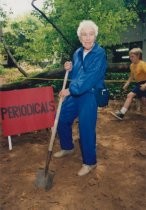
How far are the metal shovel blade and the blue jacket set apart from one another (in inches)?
45.0

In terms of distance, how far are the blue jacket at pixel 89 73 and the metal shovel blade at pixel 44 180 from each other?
1143mm

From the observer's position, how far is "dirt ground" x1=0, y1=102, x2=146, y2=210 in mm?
3729

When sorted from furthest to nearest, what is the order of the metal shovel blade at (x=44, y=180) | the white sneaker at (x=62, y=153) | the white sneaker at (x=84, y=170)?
1. the white sneaker at (x=62, y=153)
2. the white sneaker at (x=84, y=170)
3. the metal shovel blade at (x=44, y=180)

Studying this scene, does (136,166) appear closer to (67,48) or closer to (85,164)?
(85,164)

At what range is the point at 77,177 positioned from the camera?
4340mm

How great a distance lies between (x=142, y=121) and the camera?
7.11 meters

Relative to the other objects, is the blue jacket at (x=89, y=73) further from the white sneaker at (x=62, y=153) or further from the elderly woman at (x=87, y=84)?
the white sneaker at (x=62, y=153)

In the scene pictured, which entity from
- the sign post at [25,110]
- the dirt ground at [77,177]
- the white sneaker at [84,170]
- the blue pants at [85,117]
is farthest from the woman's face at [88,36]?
the dirt ground at [77,177]

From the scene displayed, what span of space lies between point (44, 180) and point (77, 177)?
0.51m

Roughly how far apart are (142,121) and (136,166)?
255cm

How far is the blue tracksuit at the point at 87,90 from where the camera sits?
4.12 metres

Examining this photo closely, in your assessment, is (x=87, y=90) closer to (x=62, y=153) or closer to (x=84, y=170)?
(x=84, y=170)

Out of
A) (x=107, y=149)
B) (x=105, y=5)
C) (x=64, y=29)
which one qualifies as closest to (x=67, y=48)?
(x=64, y=29)

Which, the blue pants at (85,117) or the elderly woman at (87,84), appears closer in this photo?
the elderly woman at (87,84)
